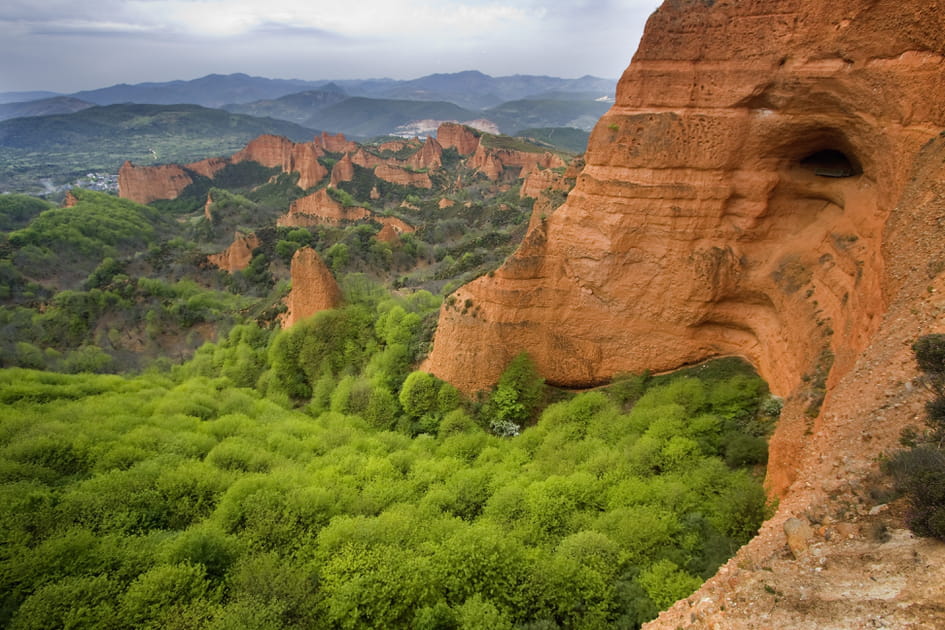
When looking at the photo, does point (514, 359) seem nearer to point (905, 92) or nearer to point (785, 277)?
point (785, 277)

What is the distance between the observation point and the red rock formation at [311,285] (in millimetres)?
32312

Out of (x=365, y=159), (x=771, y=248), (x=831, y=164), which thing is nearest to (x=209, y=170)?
(x=365, y=159)

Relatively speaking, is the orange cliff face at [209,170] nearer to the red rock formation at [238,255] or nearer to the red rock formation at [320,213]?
the red rock formation at [320,213]

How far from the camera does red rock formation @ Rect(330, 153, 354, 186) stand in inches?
4574

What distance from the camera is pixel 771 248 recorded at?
19484 millimetres

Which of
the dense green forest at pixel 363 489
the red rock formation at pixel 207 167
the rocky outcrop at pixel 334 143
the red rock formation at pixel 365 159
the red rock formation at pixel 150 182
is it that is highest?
the rocky outcrop at pixel 334 143

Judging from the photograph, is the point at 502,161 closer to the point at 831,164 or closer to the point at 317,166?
the point at 317,166

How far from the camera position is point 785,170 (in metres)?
18.8

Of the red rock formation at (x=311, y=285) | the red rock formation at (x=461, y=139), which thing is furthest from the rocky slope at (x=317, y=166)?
the red rock formation at (x=311, y=285)

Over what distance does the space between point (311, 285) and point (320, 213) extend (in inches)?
2500

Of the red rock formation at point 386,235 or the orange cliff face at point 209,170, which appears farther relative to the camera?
the orange cliff face at point 209,170

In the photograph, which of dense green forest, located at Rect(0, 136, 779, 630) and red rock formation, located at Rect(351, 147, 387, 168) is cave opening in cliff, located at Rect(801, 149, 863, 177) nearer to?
dense green forest, located at Rect(0, 136, 779, 630)

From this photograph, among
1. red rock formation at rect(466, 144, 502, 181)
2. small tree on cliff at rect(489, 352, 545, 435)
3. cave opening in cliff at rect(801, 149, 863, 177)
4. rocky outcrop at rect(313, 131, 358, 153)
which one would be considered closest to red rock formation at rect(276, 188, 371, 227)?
red rock formation at rect(466, 144, 502, 181)

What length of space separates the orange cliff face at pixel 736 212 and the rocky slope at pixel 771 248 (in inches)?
2.5
